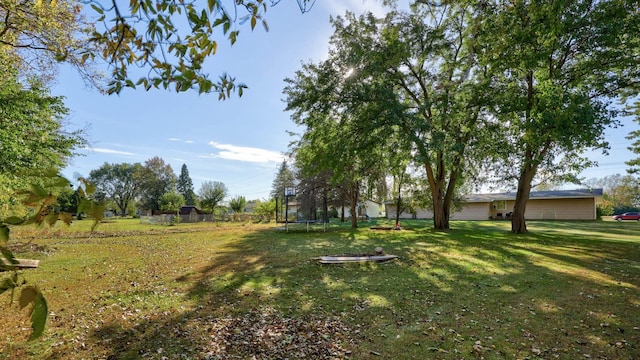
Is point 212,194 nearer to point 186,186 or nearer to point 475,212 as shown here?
point 186,186

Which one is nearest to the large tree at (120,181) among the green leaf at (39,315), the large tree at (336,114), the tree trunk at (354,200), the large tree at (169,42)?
the tree trunk at (354,200)

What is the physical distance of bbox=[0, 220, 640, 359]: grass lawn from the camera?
3949 millimetres

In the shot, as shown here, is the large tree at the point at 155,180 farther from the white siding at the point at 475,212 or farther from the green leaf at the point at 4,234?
the green leaf at the point at 4,234

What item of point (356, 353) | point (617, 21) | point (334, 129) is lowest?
point (356, 353)

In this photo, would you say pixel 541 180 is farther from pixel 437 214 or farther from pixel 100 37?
pixel 100 37

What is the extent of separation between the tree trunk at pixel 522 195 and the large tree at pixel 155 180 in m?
60.6

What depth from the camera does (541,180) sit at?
59.4 ft

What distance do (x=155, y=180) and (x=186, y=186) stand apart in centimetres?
1139

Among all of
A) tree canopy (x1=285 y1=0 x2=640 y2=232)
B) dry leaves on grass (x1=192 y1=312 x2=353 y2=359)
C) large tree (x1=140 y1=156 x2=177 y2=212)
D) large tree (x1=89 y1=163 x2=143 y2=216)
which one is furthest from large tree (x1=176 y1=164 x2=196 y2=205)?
dry leaves on grass (x1=192 y1=312 x2=353 y2=359)

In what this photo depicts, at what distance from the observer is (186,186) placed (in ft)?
240

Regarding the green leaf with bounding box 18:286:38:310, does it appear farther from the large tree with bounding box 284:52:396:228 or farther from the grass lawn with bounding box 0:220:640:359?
the large tree with bounding box 284:52:396:228

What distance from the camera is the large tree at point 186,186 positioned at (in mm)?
71312

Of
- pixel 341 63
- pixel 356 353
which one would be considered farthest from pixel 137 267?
pixel 341 63

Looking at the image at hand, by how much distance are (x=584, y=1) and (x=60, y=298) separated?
17.4 metres
